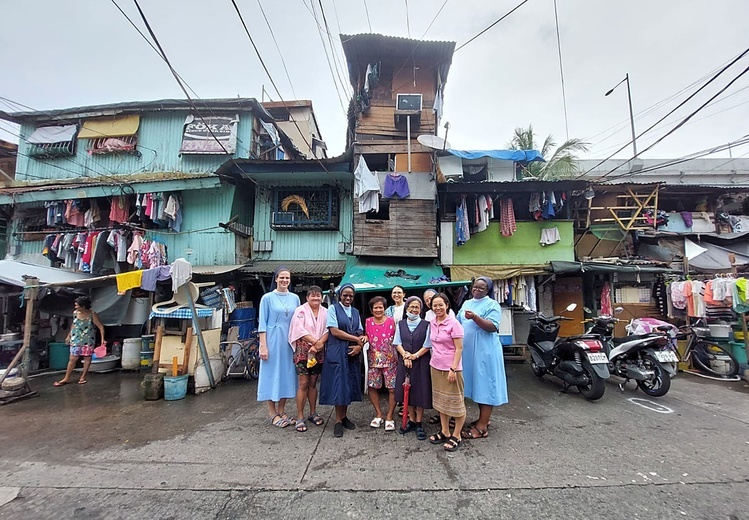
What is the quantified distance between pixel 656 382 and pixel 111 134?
51.8 feet

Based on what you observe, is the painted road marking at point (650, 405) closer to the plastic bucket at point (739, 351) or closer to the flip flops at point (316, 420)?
the plastic bucket at point (739, 351)

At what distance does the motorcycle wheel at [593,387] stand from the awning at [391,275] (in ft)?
8.35

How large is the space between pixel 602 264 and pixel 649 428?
531 centimetres

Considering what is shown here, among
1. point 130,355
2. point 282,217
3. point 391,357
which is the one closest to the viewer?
point 391,357

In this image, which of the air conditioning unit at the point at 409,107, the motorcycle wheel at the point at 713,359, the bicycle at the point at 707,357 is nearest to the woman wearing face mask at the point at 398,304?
the bicycle at the point at 707,357

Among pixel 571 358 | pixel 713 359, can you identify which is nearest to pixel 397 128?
pixel 571 358

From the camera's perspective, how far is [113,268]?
31.3ft

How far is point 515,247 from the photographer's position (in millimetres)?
9406

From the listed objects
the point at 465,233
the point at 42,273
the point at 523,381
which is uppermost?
the point at 465,233

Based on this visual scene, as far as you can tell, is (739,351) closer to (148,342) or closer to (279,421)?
(279,421)

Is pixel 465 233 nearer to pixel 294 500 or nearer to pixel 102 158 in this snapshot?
pixel 294 500

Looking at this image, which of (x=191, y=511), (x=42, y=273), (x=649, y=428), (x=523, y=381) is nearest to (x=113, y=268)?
(x=42, y=273)

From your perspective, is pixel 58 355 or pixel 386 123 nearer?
pixel 58 355

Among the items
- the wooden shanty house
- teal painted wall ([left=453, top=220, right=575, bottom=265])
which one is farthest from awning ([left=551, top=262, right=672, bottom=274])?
the wooden shanty house
